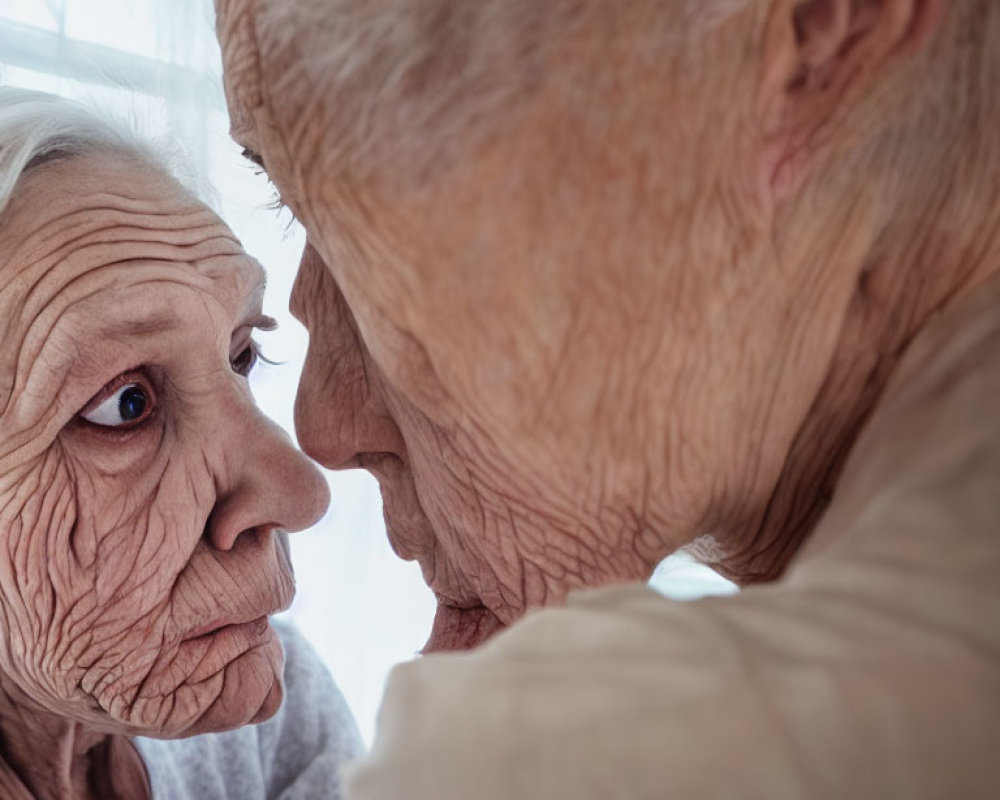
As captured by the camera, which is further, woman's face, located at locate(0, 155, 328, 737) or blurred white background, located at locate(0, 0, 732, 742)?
blurred white background, located at locate(0, 0, 732, 742)

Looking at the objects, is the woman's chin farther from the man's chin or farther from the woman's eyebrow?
the man's chin

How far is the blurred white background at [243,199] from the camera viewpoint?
160 centimetres

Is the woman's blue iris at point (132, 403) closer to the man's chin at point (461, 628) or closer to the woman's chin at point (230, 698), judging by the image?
the woman's chin at point (230, 698)

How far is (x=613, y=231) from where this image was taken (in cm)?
56

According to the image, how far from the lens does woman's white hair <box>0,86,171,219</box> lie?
130 centimetres

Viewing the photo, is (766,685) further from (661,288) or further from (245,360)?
(245,360)

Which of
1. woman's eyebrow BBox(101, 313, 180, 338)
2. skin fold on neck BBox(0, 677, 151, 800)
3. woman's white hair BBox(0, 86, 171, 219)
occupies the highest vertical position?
woman's white hair BBox(0, 86, 171, 219)

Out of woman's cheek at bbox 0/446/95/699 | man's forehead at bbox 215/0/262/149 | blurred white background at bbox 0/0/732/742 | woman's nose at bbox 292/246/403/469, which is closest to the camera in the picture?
man's forehead at bbox 215/0/262/149

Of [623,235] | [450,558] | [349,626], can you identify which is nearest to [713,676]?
[623,235]

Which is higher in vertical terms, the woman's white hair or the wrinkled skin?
the wrinkled skin

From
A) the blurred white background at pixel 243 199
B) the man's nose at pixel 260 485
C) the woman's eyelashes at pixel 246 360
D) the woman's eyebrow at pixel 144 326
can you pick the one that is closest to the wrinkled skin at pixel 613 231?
the blurred white background at pixel 243 199

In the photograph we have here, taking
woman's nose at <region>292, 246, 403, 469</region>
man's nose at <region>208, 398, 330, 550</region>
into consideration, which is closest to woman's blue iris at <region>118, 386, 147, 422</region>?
man's nose at <region>208, 398, 330, 550</region>

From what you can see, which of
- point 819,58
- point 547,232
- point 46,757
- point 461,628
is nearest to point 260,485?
point 46,757

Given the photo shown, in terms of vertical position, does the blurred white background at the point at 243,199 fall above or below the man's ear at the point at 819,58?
below
